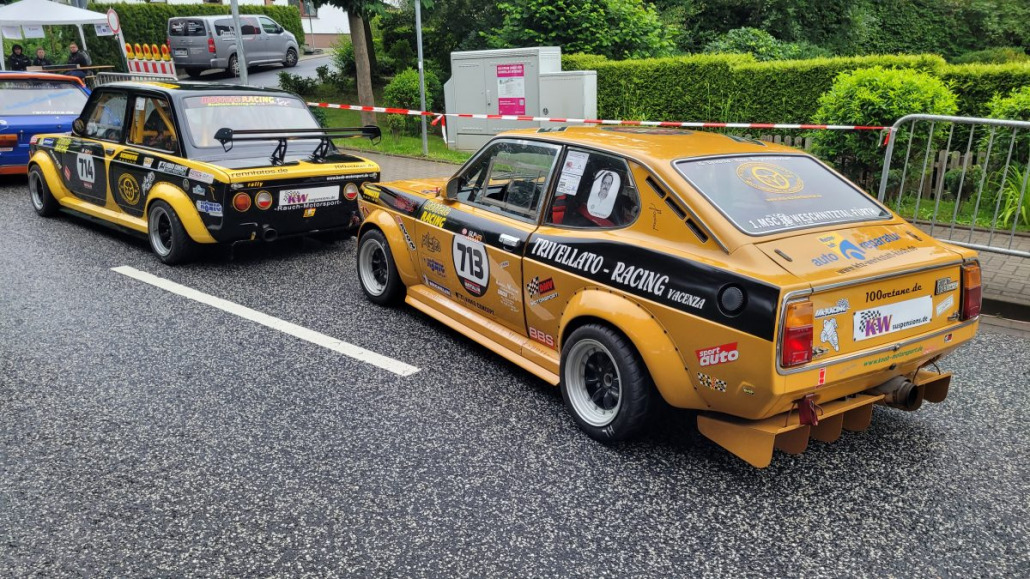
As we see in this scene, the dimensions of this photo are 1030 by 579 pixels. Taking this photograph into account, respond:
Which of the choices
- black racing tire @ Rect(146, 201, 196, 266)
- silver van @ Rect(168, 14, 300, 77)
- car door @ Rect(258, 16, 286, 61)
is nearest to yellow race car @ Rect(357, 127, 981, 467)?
black racing tire @ Rect(146, 201, 196, 266)

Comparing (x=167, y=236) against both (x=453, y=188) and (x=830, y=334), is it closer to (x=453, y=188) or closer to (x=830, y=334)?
(x=453, y=188)

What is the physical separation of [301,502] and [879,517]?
8.36ft

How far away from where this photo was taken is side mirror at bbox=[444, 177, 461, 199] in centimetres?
506

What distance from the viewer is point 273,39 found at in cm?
2766

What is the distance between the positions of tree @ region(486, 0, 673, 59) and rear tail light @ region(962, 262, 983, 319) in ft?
41.4

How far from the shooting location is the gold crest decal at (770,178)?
3.80 meters

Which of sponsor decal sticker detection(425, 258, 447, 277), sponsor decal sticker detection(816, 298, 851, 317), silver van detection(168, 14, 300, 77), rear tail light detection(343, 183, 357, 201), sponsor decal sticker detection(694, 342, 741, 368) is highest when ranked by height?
silver van detection(168, 14, 300, 77)

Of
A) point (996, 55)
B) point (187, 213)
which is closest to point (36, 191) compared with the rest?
point (187, 213)

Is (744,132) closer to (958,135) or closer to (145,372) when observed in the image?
(958,135)

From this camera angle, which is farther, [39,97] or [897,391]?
[39,97]

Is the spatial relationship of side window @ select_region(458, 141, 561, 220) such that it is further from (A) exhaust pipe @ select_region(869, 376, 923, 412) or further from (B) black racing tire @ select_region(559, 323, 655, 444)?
(A) exhaust pipe @ select_region(869, 376, 923, 412)

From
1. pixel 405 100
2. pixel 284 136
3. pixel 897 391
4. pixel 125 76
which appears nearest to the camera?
pixel 897 391

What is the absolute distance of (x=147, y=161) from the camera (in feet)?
23.5

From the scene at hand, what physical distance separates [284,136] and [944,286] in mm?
5737
